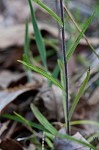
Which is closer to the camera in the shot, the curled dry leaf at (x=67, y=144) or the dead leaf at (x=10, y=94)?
the curled dry leaf at (x=67, y=144)

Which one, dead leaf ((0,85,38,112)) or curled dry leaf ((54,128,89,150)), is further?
dead leaf ((0,85,38,112))

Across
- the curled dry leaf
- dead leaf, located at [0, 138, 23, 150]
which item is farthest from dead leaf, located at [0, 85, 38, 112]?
the curled dry leaf

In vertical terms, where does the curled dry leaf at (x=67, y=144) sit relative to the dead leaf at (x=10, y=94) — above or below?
below

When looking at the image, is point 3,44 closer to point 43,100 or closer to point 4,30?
point 4,30

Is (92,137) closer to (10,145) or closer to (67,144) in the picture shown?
(67,144)

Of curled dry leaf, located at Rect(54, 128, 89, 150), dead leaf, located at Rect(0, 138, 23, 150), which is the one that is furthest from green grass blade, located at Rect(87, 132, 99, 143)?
dead leaf, located at Rect(0, 138, 23, 150)

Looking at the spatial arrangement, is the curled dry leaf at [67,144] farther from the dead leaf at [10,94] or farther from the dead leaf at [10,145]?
the dead leaf at [10,94]

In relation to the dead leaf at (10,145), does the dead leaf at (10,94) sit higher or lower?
higher

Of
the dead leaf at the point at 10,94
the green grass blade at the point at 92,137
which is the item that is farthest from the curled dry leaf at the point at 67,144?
the dead leaf at the point at 10,94

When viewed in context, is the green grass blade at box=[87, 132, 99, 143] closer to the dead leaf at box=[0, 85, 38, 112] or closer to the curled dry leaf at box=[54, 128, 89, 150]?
the curled dry leaf at box=[54, 128, 89, 150]

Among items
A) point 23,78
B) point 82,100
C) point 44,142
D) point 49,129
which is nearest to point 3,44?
point 23,78

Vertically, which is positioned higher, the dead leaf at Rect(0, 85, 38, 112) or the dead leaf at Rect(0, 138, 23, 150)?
the dead leaf at Rect(0, 85, 38, 112)
